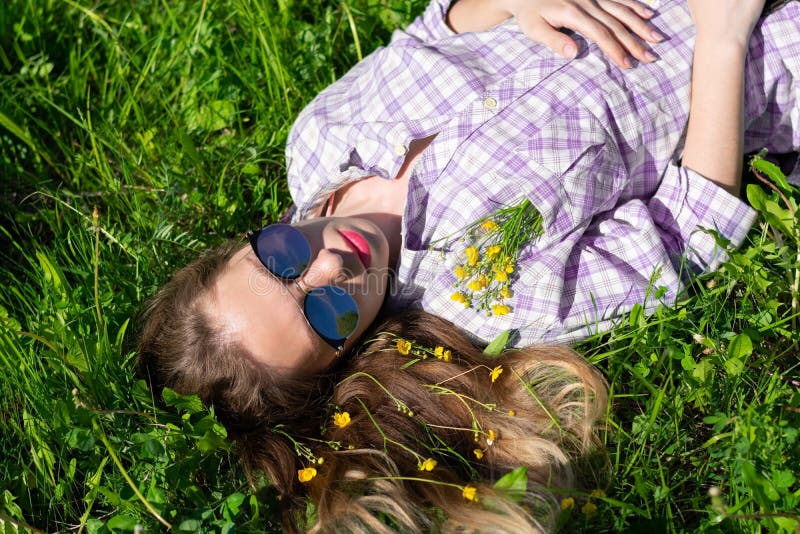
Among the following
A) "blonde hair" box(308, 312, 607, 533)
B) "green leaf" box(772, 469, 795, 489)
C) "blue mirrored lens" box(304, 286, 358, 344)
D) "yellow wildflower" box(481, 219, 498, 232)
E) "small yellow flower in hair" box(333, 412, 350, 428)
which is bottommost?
"blonde hair" box(308, 312, 607, 533)

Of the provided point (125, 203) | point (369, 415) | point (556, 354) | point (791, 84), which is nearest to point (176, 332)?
point (369, 415)

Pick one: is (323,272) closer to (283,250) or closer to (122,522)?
(283,250)

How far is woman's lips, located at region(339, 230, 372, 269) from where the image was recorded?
8.83 feet

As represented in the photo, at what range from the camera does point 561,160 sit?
8.61ft

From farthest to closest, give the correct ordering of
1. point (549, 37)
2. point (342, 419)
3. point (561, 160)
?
point (549, 37), point (561, 160), point (342, 419)

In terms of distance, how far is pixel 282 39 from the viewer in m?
3.53

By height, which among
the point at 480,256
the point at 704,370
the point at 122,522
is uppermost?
the point at 480,256

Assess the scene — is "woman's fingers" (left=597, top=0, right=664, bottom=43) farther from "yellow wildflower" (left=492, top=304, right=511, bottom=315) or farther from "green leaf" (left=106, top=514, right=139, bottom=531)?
"green leaf" (left=106, top=514, right=139, bottom=531)

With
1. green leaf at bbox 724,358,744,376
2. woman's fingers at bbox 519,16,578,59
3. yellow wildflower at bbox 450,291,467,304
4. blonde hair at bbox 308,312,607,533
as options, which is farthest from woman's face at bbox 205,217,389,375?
green leaf at bbox 724,358,744,376

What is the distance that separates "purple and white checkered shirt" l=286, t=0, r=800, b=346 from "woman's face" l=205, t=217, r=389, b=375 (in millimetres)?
218

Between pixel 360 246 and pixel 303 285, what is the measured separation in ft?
0.88

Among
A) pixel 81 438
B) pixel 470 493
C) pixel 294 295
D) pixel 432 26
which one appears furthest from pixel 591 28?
pixel 81 438

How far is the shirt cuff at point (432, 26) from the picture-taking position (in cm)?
311

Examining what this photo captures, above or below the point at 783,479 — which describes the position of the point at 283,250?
above
